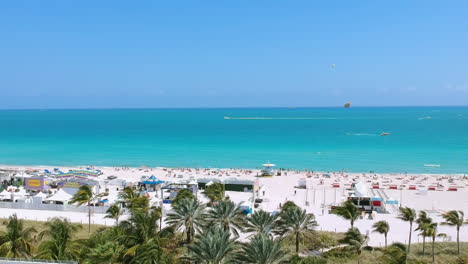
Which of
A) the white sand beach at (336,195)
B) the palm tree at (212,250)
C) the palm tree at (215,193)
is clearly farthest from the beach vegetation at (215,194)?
the palm tree at (212,250)

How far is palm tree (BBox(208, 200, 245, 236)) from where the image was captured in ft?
67.1

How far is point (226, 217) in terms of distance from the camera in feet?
67.2

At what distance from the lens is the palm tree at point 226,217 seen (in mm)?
20453

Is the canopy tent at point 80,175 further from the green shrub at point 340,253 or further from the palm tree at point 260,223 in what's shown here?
the green shrub at point 340,253

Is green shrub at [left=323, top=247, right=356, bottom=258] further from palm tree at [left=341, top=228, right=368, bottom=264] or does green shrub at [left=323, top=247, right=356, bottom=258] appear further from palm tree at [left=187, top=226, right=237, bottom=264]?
palm tree at [left=187, top=226, right=237, bottom=264]

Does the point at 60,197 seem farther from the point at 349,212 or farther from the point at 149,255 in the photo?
the point at 349,212

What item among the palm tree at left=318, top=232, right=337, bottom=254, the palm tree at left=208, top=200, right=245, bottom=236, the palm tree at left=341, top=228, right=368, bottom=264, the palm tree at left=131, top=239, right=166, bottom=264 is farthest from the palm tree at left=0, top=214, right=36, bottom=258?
the palm tree at left=341, top=228, right=368, bottom=264

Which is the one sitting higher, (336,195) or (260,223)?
(260,223)

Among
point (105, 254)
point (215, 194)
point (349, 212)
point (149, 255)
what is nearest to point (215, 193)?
point (215, 194)

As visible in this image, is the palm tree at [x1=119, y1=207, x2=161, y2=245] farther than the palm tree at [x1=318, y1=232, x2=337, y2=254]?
No

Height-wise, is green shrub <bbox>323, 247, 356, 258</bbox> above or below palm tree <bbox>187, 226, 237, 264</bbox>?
below

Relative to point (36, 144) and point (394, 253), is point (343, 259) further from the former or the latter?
point (36, 144)

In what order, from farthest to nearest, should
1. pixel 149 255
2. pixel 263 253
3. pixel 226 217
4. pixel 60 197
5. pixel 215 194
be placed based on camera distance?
pixel 60 197
pixel 215 194
pixel 226 217
pixel 149 255
pixel 263 253

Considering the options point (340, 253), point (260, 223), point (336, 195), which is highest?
point (260, 223)
